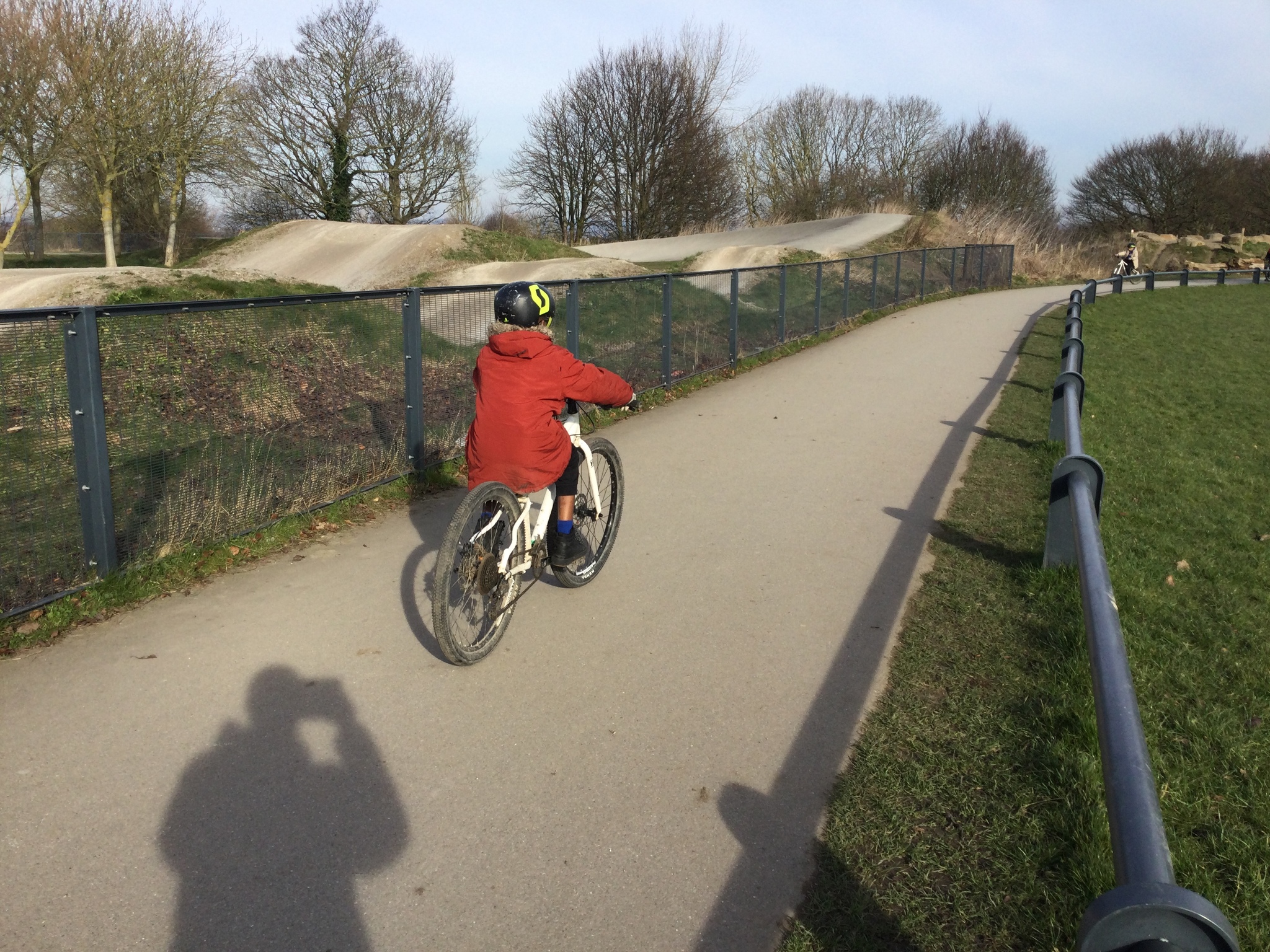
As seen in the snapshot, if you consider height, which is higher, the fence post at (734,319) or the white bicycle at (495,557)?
the fence post at (734,319)

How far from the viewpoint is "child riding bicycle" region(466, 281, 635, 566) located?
486 cm

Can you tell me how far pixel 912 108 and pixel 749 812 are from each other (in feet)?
254

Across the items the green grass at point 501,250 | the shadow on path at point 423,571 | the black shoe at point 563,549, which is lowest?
the shadow on path at point 423,571

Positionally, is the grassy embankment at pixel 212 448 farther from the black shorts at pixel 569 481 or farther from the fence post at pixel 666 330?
the black shorts at pixel 569 481

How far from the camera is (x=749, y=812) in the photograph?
351 centimetres

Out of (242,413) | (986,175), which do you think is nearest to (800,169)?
(986,175)

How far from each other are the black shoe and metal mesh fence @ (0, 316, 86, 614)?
2462mm

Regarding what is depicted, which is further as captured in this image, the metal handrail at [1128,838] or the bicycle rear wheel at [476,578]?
the bicycle rear wheel at [476,578]

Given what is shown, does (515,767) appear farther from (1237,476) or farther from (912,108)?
(912,108)

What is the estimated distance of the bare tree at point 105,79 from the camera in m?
31.5

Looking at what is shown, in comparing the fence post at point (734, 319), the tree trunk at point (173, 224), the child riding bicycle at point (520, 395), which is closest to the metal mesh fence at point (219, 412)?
the child riding bicycle at point (520, 395)

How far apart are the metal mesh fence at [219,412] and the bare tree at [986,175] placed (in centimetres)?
5991

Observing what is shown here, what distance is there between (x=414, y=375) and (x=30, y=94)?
29894mm

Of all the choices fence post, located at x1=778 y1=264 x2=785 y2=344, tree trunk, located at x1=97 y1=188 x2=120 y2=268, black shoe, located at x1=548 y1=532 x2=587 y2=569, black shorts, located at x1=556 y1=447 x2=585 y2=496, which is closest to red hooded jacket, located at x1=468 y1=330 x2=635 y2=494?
black shorts, located at x1=556 y1=447 x2=585 y2=496
